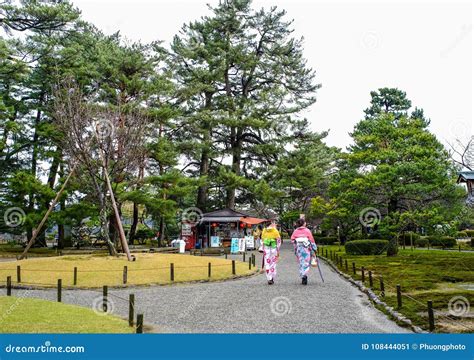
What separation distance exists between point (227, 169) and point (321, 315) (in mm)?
28084

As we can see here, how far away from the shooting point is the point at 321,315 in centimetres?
948

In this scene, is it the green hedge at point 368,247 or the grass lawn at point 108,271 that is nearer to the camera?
the grass lawn at point 108,271

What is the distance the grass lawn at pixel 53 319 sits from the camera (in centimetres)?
794

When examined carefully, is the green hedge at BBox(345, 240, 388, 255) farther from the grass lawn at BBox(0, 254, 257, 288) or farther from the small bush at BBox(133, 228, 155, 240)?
the small bush at BBox(133, 228, 155, 240)

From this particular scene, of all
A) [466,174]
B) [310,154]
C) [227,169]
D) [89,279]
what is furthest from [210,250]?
[466,174]

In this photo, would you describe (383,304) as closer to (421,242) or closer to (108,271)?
(108,271)

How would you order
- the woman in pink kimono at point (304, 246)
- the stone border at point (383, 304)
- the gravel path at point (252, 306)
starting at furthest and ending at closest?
1. the woman in pink kimono at point (304, 246)
2. the gravel path at point (252, 306)
3. the stone border at point (383, 304)

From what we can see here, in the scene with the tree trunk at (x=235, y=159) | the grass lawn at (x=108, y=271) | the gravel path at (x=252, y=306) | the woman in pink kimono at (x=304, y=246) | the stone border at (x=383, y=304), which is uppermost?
the tree trunk at (x=235, y=159)

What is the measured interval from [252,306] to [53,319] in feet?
14.9

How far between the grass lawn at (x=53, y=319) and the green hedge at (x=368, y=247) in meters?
20.4

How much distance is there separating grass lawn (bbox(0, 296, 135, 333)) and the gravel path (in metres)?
0.65

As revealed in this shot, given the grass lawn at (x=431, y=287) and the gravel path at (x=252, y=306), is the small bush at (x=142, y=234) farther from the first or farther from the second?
the gravel path at (x=252, y=306)

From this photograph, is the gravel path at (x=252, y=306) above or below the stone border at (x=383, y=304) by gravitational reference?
below

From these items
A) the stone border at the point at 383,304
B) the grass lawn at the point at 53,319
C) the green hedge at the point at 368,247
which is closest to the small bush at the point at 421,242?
the green hedge at the point at 368,247
